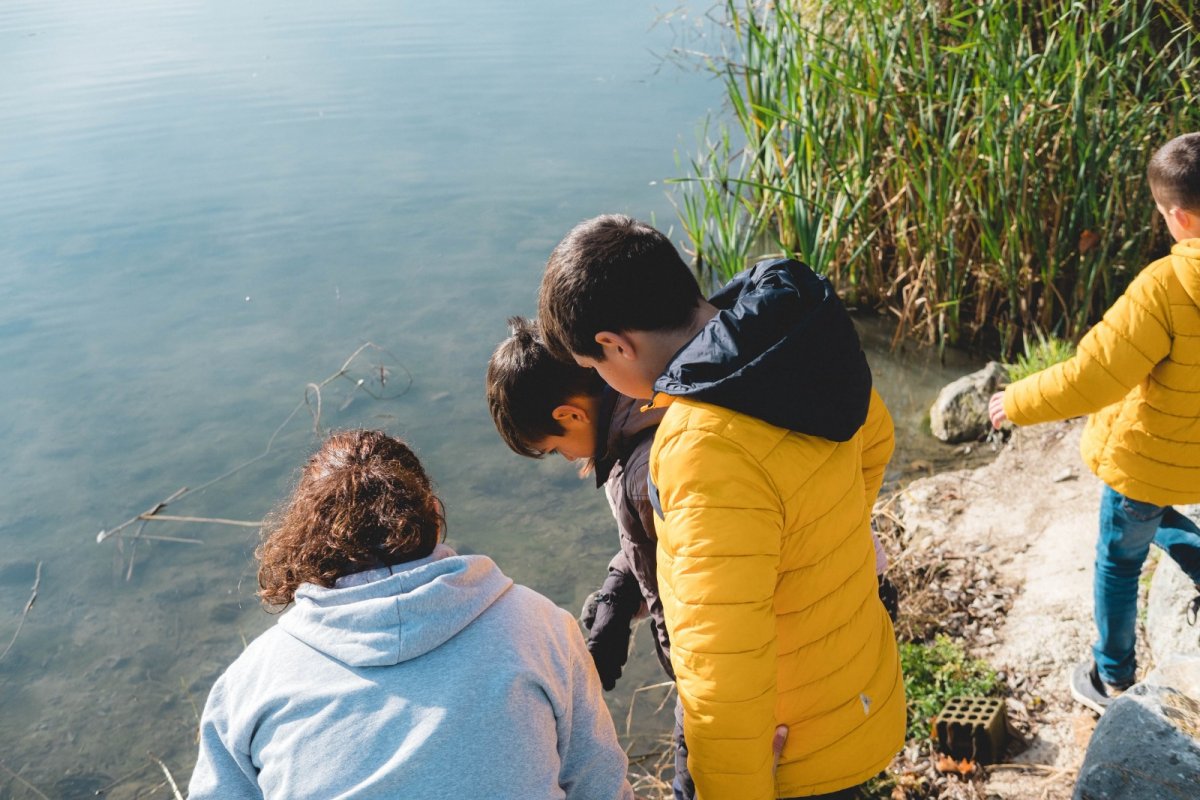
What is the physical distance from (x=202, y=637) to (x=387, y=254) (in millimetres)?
3732

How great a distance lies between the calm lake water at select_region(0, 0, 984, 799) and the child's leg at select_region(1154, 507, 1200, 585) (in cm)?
181

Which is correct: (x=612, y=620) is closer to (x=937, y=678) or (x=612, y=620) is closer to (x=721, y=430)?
(x=721, y=430)

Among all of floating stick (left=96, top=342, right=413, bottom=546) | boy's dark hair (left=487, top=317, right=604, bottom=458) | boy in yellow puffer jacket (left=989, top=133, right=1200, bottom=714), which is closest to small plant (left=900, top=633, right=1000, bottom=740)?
boy in yellow puffer jacket (left=989, top=133, right=1200, bottom=714)

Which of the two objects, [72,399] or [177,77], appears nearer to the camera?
[72,399]

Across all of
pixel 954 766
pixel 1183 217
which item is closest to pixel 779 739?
pixel 954 766

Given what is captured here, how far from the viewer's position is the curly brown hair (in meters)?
1.62

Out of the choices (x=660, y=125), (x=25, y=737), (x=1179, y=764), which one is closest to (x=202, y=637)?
(x=25, y=737)

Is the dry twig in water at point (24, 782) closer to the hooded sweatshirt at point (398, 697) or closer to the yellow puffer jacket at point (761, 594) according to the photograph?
the hooded sweatshirt at point (398, 697)

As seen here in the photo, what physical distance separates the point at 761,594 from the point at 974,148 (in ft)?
13.1

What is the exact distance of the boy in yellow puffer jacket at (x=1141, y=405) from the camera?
2375mm

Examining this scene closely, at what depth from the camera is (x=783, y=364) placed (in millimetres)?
1506

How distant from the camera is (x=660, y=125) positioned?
9062 mm

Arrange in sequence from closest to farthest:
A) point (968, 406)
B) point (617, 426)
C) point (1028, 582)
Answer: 1. point (617, 426)
2. point (1028, 582)
3. point (968, 406)

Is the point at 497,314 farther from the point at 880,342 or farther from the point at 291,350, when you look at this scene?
the point at 880,342
